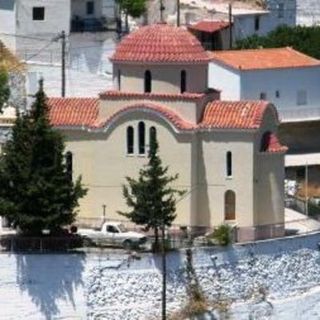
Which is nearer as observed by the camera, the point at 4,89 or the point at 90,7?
the point at 4,89

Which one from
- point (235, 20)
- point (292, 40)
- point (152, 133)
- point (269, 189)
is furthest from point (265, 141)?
point (235, 20)

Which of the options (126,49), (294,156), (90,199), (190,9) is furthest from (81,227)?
(190,9)

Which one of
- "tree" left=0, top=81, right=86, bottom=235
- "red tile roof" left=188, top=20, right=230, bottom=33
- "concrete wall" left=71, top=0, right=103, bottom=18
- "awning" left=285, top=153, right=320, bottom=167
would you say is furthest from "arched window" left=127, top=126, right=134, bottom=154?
"red tile roof" left=188, top=20, right=230, bottom=33

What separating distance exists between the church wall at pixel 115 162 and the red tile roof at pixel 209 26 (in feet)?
76.7

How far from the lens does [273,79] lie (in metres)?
93.1

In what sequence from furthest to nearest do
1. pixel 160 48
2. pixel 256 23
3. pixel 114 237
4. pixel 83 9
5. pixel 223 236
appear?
1. pixel 256 23
2. pixel 83 9
3. pixel 160 48
4. pixel 223 236
5. pixel 114 237

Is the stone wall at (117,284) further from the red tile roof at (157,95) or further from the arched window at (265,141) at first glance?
the red tile roof at (157,95)

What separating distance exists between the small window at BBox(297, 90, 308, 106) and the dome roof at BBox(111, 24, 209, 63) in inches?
575

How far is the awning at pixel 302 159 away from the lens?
90625mm

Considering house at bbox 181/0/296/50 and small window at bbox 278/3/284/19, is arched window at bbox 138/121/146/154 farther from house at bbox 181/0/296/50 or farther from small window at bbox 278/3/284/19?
small window at bbox 278/3/284/19

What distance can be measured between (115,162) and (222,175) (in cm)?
349

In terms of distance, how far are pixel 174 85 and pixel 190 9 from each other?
93.1 ft

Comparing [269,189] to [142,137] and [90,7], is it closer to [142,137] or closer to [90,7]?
[142,137]

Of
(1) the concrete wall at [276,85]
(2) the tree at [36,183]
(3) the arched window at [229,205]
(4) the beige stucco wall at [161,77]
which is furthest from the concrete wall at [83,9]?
(2) the tree at [36,183]
